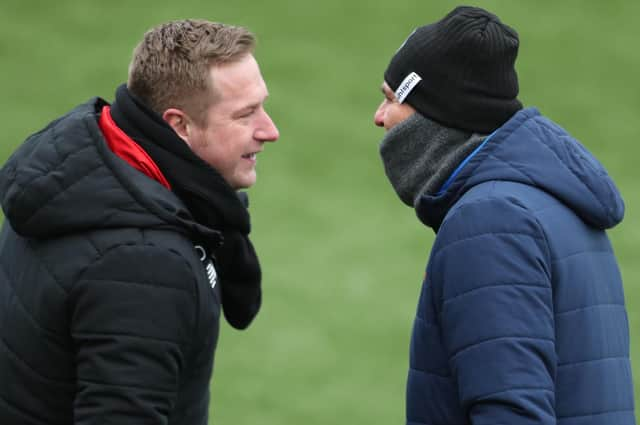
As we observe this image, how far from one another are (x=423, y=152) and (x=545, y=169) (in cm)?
36

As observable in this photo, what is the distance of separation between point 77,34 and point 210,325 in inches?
259

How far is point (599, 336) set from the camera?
9.68 feet

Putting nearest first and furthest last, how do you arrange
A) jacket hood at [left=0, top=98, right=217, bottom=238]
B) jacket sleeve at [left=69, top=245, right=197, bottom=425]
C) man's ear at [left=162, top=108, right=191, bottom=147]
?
jacket sleeve at [left=69, top=245, right=197, bottom=425] → jacket hood at [left=0, top=98, right=217, bottom=238] → man's ear at [left=162, top=108, right=191, bottom=147]

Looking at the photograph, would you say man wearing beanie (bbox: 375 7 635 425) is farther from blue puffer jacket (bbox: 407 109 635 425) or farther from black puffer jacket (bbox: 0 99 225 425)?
black puffer jacket (bbox: 0 99 225 425)

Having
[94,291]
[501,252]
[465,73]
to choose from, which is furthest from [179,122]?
[501,252]

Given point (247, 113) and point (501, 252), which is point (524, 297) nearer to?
point (501, 252)

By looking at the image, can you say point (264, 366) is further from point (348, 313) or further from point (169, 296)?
point (169, 296)

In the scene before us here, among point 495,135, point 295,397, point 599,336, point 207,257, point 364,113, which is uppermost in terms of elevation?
point 364,113

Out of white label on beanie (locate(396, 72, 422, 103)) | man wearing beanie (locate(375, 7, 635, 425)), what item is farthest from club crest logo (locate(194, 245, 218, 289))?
white label on beanie (locate(396, 72, 422, 103))

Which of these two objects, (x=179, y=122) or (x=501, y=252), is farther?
(x=179, y=122)

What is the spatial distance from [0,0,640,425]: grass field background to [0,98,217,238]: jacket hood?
10.6 ft

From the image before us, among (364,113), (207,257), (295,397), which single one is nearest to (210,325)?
(207,257)

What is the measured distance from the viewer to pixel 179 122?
10.1 feet

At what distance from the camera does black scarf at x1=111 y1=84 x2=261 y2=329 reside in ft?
9.71
